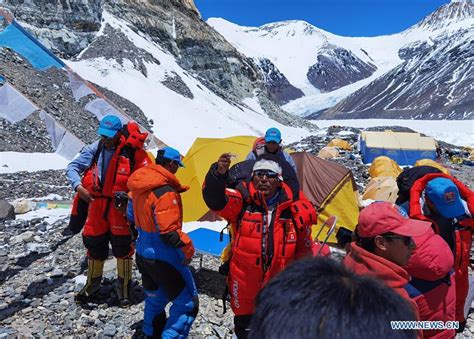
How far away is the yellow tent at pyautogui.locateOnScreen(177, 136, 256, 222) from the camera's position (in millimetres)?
6461

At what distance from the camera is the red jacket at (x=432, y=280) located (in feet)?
7.01

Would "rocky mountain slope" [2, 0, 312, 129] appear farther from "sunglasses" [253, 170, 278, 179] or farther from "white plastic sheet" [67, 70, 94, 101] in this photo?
"sunglasses" [253, 170, 278, 179]

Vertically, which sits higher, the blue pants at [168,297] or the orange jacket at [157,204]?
the orange jacket at [157,204]

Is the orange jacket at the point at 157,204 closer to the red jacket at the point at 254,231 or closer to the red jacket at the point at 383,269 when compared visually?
the red jacket at the point at 254,231

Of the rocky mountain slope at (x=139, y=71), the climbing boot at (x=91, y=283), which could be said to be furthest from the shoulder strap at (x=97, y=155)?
the rocky mountain slope at (x=139, y=71)

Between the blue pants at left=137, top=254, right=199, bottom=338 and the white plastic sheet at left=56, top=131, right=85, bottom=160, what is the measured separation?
4130mm

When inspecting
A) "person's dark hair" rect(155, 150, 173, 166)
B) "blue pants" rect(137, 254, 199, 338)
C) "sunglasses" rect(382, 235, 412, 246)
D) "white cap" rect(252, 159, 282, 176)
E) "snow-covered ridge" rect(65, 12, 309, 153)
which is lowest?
"blue pants" rect(137, 254, 199, 338)

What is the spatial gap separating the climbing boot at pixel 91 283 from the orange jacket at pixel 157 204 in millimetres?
1250

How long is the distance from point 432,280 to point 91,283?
319 cm

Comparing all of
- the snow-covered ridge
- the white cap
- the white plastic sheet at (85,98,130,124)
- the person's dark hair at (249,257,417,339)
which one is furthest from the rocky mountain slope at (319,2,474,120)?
the person's dark hair at (249,257,417,339)

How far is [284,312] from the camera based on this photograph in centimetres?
109

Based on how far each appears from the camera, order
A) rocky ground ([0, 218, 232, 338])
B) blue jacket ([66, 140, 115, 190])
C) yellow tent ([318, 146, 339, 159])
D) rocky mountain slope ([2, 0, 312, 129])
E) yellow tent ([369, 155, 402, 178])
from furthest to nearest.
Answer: rocky mountain slope ([2, 0, 312, 129]) < yellow tent ([318, 146, 339, 159]) < yellow tent ([369, 155, 402, 178]) < blue jacket ([66, 140, 115, 190]) < rocky ground ([0, 218, 232, 338])

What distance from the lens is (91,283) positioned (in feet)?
13.3

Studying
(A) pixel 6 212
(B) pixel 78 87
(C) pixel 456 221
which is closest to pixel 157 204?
(C) pixel 456 221
